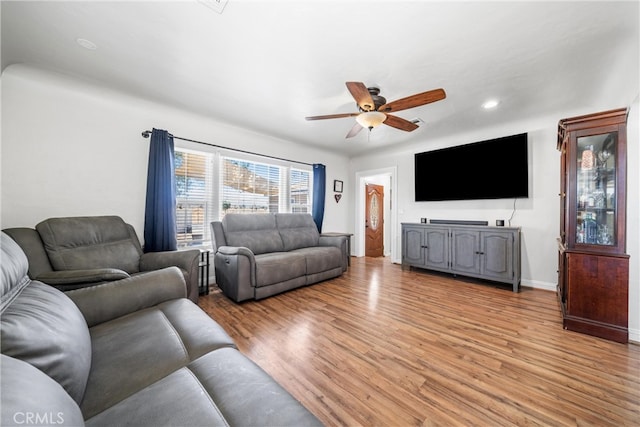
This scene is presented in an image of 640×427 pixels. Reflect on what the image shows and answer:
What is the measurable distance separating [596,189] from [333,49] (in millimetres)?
2701

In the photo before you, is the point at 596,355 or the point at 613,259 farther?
the point at 613,259

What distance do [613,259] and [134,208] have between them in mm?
4954

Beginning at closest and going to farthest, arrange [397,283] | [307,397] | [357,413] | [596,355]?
1. [357,413]
2. [307,397]
3. [596,355]
4. [397,283]

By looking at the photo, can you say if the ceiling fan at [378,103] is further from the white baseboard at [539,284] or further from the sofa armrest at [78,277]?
the white baseboard at [539,284]

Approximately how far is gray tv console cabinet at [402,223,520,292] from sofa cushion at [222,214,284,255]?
235cm

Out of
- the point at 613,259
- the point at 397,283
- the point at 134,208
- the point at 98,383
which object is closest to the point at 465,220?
the point at 397,283

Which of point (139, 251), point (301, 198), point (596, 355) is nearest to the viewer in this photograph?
point (596, 355)

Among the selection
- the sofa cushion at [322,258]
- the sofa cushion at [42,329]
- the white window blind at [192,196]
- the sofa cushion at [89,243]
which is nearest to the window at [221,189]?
the white window blind at [192,196]

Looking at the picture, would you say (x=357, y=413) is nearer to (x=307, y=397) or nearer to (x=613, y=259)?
(x=307, y=397)

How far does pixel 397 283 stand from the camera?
11.9ft

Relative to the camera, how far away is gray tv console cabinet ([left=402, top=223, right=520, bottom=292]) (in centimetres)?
332

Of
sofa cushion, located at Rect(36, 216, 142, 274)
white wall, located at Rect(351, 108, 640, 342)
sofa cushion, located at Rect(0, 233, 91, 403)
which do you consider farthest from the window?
white wall, located at Rect(351, 108, 640, 342)

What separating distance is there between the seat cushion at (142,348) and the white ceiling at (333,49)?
6.40 feet

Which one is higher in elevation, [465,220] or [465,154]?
[465,154]
